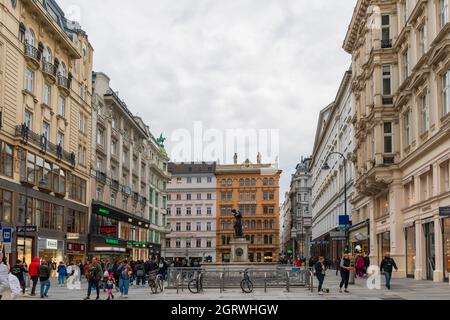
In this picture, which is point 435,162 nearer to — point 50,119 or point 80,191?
point 50,119

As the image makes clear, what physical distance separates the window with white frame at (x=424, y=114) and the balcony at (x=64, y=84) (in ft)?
99.3

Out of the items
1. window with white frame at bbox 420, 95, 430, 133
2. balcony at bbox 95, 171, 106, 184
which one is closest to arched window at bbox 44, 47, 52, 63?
balcony at bbox 95, 171, 106, 184

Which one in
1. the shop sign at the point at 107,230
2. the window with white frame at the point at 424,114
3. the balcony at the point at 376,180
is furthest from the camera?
the shop sign at the point at 107,230

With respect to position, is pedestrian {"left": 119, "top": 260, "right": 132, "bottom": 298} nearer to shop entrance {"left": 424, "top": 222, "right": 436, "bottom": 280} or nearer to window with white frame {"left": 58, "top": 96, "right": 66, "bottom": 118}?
shop entrance {"left": 424, "top": 222, "right": 436, "bottom": 280}

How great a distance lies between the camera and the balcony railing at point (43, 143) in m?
43.3

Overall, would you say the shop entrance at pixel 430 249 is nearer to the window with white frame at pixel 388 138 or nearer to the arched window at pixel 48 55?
the window with white frame at pixel 388 138

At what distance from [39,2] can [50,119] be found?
366 inches

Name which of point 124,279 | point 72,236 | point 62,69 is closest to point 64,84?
point 62,69

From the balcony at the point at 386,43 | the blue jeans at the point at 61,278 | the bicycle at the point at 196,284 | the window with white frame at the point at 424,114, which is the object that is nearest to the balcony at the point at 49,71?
the blue jeans at the point at 61,278

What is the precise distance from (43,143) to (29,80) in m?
4.91

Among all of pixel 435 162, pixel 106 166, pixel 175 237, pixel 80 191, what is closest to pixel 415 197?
pixel 435 162

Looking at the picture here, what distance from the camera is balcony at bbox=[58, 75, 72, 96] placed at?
52.2 metres

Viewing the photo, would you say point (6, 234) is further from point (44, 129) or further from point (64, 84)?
point (64, 84)
